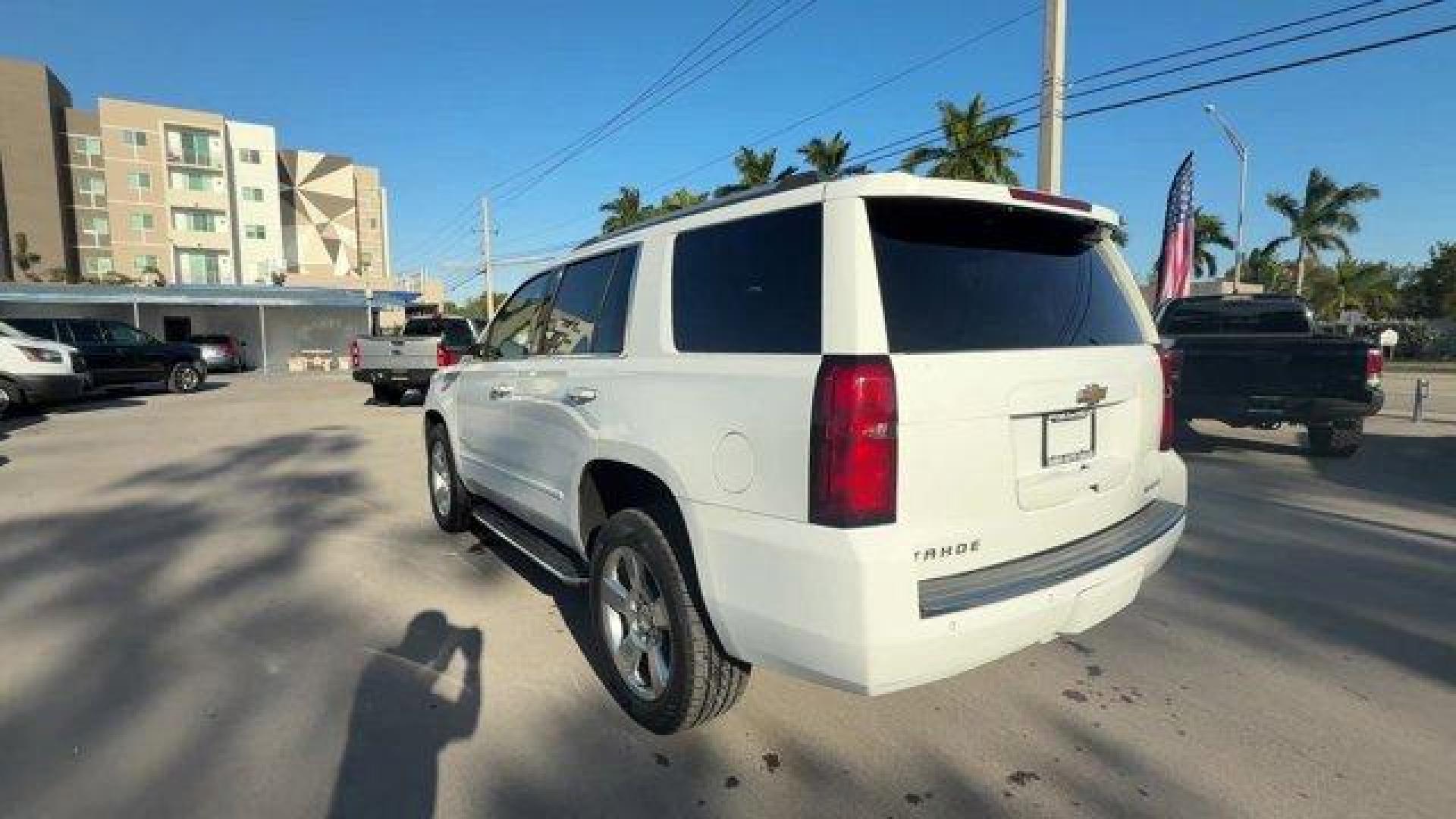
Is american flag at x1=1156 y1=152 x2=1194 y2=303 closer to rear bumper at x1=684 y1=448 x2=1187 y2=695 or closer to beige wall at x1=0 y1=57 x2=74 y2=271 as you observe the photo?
rear bumper at x1=684 y1=448 x2=1187 y2=695

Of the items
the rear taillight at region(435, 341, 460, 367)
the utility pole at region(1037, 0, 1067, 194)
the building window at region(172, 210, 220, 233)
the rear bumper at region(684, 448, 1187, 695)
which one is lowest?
the rear bumper at region(684, 448, 1187, 695)

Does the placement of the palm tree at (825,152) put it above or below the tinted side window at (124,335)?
above

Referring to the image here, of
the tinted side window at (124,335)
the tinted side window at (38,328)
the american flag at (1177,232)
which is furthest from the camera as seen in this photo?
the american flag at (1177,232)

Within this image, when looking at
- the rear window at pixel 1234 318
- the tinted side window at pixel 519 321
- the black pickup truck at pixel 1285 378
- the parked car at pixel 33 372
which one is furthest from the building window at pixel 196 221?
the black pickup truck at pixel 1285 378

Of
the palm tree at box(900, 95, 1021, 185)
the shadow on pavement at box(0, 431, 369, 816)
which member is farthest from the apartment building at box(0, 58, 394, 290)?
the shadow on pavement at box(0, 431, 369, 816)

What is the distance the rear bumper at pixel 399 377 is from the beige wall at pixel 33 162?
62404 millimetres

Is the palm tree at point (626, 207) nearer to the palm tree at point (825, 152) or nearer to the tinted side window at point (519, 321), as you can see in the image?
the palm tree at point (825, 152)

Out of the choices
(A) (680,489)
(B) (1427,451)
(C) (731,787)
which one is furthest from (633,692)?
(B) (1427,451)

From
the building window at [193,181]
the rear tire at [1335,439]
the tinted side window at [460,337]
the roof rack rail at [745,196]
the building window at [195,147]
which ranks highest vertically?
the building window at [195,147]

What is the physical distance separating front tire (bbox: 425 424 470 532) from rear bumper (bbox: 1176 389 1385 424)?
8.12 meters

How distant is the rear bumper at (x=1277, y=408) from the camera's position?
8188 millimetres

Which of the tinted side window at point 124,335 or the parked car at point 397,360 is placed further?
the tinted side window at point 124,335

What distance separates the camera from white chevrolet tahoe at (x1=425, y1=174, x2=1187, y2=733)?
224cm

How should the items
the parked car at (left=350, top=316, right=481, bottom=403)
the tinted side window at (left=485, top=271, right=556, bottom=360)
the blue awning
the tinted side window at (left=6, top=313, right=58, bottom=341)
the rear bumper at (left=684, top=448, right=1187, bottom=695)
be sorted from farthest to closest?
the blue awning
the tinted side window at (left=6, top=313, right=58, bottom=341)
the parked car at (left=350, top=316, right=481, bottom=403)
the tinted side window at (left=485, top=271, right=556, bottom=360)
the rear bumper at (left=684, top=448, right=1187, bottom=695)
